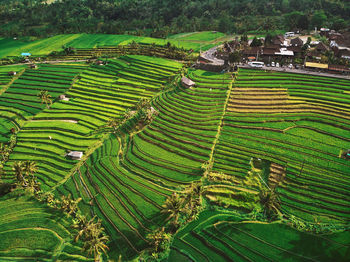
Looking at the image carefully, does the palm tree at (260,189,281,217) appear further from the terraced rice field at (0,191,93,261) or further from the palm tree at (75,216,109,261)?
the terraced rice field at (0,191,93,261)

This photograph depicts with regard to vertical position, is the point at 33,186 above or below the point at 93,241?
below

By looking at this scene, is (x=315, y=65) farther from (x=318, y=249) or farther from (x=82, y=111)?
(x=82, y=111)

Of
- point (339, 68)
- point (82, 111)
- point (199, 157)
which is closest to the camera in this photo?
point (199, 157)

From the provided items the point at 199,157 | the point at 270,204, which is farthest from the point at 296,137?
the point at 199,157

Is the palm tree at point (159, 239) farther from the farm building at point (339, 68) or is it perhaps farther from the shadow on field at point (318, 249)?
the farm building at point (339, 68)

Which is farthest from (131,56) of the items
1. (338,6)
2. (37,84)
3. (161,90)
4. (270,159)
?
(338,6)

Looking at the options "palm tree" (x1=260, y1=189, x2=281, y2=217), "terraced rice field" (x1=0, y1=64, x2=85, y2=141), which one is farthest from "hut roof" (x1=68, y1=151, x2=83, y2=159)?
"palm tree" (x1=260, y1=189, x2=281, y2=217)

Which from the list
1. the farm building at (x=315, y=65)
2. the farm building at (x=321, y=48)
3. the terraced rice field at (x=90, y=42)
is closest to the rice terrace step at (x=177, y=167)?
the farm building at (x=315, y=65)
